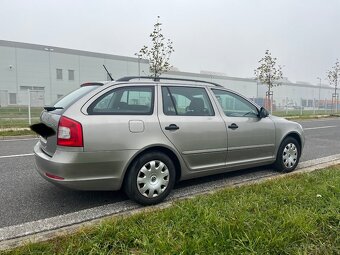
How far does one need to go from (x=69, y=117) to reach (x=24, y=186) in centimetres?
184

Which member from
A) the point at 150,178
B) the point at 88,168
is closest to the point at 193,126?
the point at 150,178

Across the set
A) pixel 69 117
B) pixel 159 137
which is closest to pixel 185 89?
pixel 159 137

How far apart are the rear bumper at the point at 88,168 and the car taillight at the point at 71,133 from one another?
113 millimetres

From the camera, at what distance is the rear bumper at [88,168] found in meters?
3.25

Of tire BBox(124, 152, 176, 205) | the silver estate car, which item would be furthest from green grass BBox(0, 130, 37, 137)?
tire BBox(124, 152, 176, 205)

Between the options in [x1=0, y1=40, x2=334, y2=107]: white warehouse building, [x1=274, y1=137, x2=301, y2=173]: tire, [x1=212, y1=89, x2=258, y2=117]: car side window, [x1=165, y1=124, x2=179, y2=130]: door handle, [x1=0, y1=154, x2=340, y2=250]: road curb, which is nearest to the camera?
[x1=0, y1=154, x2=340, y2=250]: road curb

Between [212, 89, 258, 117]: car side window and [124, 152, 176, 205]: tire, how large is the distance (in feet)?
4.41

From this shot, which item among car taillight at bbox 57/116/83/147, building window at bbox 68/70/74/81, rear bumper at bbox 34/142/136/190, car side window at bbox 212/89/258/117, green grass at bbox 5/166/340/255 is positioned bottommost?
green grass at bbox 5/166/340/255

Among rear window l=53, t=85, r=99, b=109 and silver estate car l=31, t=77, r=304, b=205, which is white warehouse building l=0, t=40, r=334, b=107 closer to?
silver estate car l=31, t=77, r=304, b=205

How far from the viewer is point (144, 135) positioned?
3.57 metres

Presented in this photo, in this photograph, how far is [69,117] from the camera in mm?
3266

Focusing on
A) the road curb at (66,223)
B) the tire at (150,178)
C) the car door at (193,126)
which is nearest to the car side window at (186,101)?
the car door at (193,126)

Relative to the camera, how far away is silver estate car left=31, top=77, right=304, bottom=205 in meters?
3.29

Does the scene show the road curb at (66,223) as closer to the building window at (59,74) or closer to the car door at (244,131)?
the car door at (244,131)
